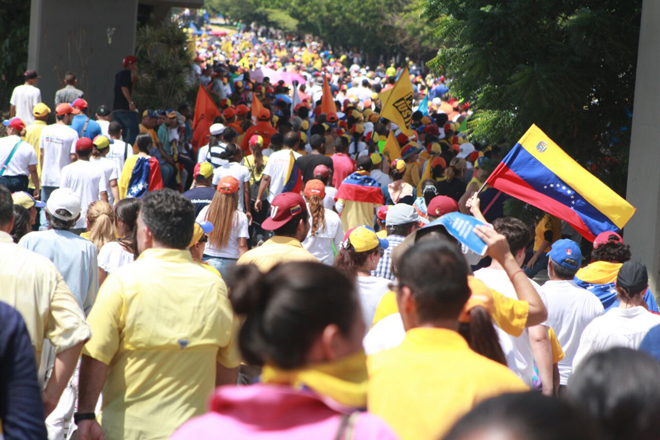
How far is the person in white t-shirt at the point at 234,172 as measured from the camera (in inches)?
420

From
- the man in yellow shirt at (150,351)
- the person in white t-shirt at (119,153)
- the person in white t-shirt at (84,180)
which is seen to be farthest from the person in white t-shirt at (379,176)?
the man in yellow shirt at (150,351)

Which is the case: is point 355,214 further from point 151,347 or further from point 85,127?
point 151,347

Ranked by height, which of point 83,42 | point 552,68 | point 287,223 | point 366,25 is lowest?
point 366,25

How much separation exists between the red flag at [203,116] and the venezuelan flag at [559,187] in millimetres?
9573

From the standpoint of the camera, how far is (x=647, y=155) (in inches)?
361

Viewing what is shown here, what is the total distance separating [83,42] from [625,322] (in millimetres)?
16133

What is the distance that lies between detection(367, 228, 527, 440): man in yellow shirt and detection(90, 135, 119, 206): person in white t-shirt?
7.79m

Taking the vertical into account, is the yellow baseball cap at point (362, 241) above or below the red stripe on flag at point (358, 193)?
above

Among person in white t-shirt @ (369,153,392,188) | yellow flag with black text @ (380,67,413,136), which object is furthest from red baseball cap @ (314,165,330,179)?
yellow flag with black text @ (380,67,413,136)

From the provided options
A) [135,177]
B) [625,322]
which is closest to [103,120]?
[135,177]

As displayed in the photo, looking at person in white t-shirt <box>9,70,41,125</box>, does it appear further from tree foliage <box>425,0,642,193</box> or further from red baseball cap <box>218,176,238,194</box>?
red baseball cap <box>218,176,238,194</box>

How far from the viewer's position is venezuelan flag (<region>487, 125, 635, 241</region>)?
6645mm

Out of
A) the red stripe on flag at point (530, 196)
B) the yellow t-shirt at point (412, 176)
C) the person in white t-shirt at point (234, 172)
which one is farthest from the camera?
the yellow t-shirt at point (412, 176)

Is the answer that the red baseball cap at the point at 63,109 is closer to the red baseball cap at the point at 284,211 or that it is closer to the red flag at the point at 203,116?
the red flag at the point at 203,116
